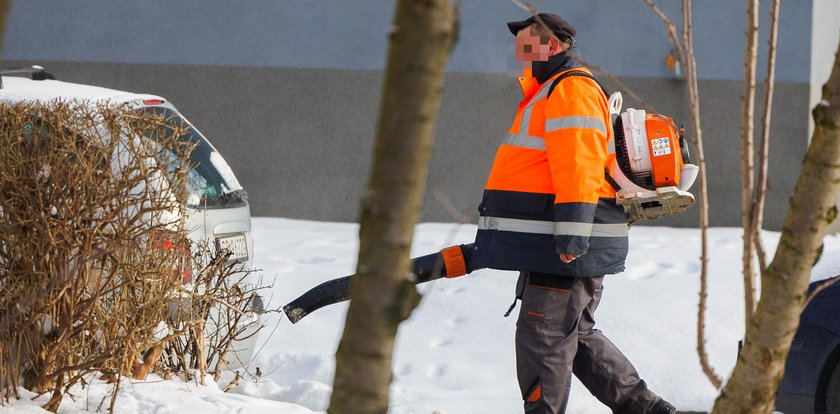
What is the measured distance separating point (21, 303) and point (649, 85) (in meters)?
6.91

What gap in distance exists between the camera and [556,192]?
3.59 metres

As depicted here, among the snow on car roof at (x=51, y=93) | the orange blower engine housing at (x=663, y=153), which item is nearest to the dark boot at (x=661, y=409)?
the orange blower engine housing at (x=663, y=153)

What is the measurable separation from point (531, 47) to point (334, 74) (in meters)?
5.41

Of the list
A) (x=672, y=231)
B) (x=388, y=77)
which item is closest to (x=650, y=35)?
(x=672, y=231)

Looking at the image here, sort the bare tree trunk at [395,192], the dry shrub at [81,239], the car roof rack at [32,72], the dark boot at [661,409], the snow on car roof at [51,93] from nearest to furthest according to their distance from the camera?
the bare tree trunk at [395,192], the dry shrub at [81,239], the dark boot at [661,409], the snow on car roof at [51,93], the car roof rack at [32,72]

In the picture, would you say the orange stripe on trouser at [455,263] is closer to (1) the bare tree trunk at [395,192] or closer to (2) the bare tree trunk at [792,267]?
(2) the bare tree trunk at [792,267]

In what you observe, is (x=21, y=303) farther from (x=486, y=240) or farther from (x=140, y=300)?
(x=486, y=240)

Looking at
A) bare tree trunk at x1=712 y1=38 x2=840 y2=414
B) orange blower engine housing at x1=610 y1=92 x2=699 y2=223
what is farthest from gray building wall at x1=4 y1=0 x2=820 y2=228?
bare tree trunk at x1=712 y1=38 x2=840 y2=414

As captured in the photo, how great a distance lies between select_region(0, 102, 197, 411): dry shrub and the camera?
10.5ft

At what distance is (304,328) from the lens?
6.05 m

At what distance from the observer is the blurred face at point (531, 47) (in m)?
3.76

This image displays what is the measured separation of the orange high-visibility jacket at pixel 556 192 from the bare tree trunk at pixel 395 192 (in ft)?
7.06

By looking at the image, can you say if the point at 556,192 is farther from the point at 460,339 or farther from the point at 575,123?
the point at 460,339

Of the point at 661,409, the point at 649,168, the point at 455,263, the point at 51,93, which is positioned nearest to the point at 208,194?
the point at 51,93
